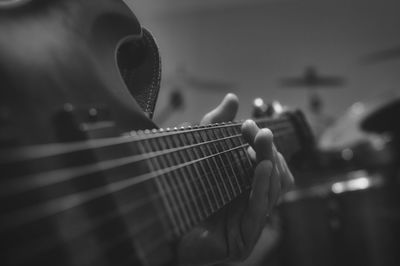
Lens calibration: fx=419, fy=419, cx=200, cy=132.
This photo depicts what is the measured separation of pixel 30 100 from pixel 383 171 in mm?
1664

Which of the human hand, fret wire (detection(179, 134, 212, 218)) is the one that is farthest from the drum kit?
fret wire (detection(179, 134, 212, 218))

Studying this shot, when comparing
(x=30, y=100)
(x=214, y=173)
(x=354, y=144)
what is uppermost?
(x=30, y=100)

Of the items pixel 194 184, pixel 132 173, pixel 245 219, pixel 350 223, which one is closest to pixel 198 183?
pixel 194 184

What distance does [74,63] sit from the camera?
413 mm

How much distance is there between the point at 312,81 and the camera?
10.6 ft

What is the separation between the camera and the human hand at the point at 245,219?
64 cm


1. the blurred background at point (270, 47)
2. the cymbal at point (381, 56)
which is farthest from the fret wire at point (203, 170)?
the cymbal at point (381, 56)

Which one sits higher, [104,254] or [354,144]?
[104,254]

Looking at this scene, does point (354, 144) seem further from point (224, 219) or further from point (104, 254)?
point (104, 254)

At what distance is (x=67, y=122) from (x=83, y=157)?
0.03m

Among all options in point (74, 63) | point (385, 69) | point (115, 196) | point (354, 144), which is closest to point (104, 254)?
point (115, 196)

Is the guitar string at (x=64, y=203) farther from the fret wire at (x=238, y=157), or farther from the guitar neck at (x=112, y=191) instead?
the fret wire at (x=238, y=157)

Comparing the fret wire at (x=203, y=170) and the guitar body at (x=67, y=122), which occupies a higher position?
the guitar body at (x=67, y=122)

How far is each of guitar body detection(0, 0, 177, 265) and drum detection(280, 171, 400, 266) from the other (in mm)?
1376
